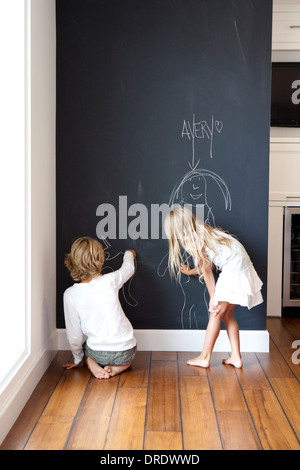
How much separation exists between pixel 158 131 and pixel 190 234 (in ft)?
2.34

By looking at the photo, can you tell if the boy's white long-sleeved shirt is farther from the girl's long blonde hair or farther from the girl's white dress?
the girl's white dress

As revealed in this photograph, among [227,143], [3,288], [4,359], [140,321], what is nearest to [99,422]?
[4,359]

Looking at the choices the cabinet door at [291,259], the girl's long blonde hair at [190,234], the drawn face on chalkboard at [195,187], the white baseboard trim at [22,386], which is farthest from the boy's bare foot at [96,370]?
the cabinet door at [291,259]

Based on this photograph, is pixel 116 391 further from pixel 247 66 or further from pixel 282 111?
pixel 282 111

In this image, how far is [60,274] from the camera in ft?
10.3

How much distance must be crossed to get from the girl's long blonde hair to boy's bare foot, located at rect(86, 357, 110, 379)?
2.23 ft

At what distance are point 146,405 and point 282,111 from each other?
9.27 ft

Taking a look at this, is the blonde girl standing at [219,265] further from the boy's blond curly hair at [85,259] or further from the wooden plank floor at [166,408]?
the boy's blond curly hair at [85,259]

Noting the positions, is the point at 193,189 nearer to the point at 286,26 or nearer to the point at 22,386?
the point at 22,386

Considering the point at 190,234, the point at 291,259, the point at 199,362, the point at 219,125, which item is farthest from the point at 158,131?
the point at 291,259

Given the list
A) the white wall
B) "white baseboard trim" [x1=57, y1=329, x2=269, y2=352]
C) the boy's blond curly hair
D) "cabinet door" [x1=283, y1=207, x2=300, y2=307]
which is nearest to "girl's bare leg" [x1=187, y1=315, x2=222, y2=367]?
"white baseboard trim" [x1=57, y1=329, x2=269, y2=352]

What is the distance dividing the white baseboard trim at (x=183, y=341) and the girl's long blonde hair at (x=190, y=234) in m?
0.52
